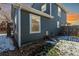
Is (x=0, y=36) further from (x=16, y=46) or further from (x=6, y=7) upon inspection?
(x=6, y=7)

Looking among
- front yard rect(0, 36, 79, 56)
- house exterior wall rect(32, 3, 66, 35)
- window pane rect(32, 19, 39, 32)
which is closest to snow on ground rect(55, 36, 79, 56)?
front yard rect(0, 36, 79, 56)

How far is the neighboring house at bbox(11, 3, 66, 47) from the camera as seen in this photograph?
2928mm

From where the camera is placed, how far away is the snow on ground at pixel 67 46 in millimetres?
3031

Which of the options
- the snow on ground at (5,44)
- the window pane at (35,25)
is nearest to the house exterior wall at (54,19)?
the window pane at (35,25)

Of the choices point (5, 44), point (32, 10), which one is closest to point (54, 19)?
point (32, 10)

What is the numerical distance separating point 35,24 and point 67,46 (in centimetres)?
73

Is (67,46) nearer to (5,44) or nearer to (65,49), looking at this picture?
(65,49)

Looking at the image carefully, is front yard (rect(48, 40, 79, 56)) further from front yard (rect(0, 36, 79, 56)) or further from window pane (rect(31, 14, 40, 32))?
window pane (rect(31, 14, 40, 32))

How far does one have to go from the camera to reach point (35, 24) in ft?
10.2

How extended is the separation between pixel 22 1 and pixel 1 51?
993 millimetres

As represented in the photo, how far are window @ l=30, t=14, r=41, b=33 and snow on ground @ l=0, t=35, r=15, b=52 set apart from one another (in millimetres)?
447

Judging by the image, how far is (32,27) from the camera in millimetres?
3055

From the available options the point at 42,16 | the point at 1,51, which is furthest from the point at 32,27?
the point at 1,51

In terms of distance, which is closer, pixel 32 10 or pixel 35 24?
pixel 32 10
